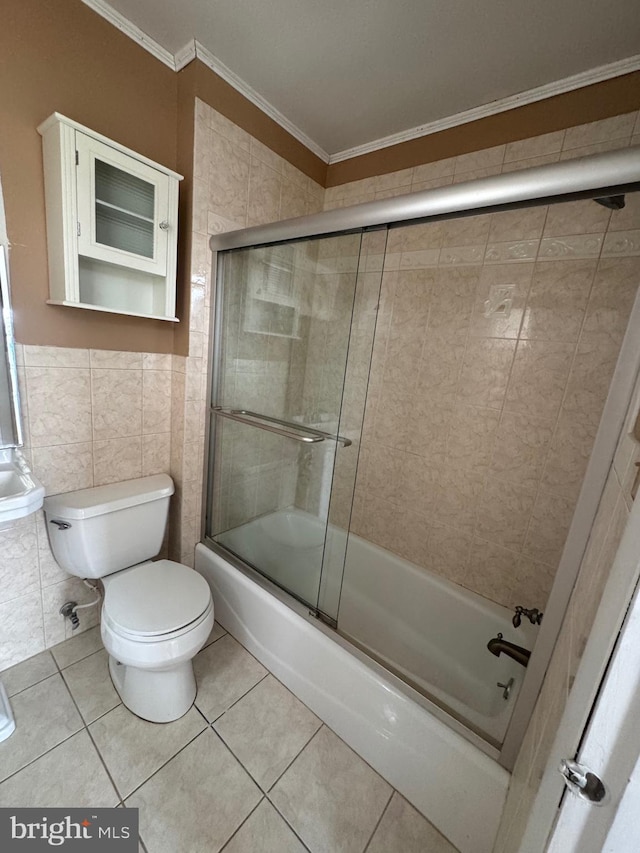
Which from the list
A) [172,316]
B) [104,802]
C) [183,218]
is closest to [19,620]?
[104,802]

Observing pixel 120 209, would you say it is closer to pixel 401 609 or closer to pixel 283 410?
pixel 283 410

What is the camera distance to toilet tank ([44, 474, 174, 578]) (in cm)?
123

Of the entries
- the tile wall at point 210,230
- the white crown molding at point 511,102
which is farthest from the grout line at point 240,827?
the white crown molding at point 511,102

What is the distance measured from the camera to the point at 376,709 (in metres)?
1.06

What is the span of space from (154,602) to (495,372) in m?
1.59

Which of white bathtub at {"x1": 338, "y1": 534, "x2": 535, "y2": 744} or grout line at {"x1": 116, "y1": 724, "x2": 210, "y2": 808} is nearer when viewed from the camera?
grout line at {"x1": 116, "y1": 724, "x2": 210, "y2": 808}

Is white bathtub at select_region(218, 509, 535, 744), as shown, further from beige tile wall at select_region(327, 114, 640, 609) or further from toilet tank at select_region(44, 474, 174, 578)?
toilet tank at select_region(44, 474, 174, 578)

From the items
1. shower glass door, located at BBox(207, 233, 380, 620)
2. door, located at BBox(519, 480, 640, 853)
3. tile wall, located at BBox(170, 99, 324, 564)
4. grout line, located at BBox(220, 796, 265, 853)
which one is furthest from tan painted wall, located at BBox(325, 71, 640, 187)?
grout line, located at BBox(220, 796, 265, 853)

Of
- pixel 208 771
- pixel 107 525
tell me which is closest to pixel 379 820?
pixel 208 771

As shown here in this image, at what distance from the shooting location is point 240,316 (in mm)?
1587

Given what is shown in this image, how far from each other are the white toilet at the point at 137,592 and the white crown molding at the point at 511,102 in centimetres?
196

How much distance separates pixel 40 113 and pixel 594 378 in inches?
81.2

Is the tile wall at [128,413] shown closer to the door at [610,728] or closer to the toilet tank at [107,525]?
the toilet tank at [107,525]

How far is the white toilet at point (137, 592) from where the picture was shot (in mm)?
1071
